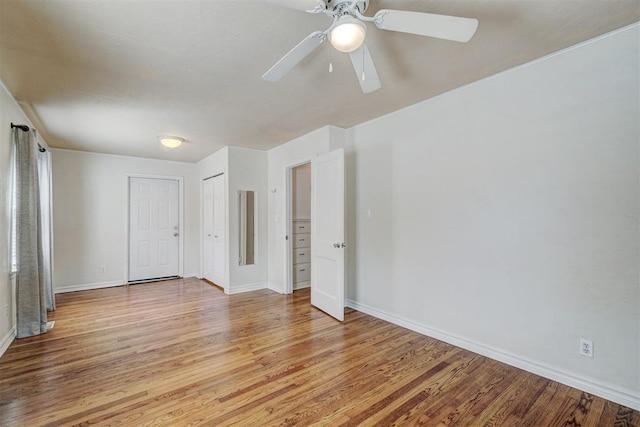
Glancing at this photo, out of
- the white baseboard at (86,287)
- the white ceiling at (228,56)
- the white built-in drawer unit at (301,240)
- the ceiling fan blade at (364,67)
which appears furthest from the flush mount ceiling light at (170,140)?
the ceiling fan blade at (364,67)

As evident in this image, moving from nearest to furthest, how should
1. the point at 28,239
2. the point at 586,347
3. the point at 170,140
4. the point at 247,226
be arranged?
the point at 586,347
the point at 28,239
the point at 170,140
the point at 247,226

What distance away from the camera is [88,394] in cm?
197

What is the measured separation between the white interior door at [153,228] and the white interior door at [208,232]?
59cm

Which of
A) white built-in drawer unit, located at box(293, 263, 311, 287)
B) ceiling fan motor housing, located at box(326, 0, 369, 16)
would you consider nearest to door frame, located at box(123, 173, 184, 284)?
white built-in drawer unit, located at box(293, 263, 311, 287)

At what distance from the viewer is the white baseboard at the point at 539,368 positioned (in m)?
1.82

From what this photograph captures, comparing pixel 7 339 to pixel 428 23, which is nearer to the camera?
pixel 428 23

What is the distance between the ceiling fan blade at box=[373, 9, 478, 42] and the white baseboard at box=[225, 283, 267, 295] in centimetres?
410

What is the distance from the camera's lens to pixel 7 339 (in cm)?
263

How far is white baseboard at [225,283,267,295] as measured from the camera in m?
4.49

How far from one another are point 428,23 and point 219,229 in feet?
14.6

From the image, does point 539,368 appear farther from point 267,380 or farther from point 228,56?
point 228,56

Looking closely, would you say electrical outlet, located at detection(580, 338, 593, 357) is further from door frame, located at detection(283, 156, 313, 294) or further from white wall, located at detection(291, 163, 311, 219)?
white wall, located at detection(291, 163, 311, 219)

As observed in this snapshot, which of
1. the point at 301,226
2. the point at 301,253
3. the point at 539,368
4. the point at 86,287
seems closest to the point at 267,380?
the point at 539,368

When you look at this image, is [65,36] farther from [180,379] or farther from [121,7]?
[180,379]
